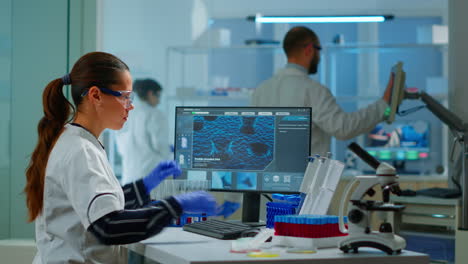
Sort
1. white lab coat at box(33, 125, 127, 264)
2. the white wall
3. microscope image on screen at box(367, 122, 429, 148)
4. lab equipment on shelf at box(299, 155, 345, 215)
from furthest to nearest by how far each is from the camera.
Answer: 1. the white wall
2. microscope image on screen at box(367, 122, 429, 148)
3. lab equipment on shelf at box(299, 155, 345, 215)
4. white lab coat at box(33, 125, 127, 264)

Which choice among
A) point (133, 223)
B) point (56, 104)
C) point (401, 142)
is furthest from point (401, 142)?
point (133, 223)

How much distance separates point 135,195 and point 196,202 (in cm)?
41

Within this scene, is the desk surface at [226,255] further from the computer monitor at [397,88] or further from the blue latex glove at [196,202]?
the computer monitor at [397,88]

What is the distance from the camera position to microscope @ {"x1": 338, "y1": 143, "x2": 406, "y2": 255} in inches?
65.0

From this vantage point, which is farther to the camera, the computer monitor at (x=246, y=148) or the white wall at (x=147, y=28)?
the white wall at (x=147, y=28)

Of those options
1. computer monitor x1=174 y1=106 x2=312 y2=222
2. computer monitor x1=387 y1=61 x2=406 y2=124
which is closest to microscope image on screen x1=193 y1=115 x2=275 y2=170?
computer monitor x1=174 y1=106 x2=312 y2=222

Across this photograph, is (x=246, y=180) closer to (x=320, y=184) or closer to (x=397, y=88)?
(x=320, y=184)

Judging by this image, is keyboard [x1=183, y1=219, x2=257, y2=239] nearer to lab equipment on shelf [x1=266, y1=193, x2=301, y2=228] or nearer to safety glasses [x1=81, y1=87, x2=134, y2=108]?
lab equipment on shelf [x1=266, y1=193, x2=301, y2=228]

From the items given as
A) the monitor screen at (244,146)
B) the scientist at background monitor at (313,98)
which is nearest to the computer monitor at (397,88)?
the scientist at background monitor at (313,98)

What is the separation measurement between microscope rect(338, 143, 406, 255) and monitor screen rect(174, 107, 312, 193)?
514 mm

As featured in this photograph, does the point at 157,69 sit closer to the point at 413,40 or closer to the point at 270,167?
the point at 413,40

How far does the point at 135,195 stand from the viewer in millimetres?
2176

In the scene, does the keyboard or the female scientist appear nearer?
the female scientist

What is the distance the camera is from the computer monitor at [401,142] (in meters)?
5.53
